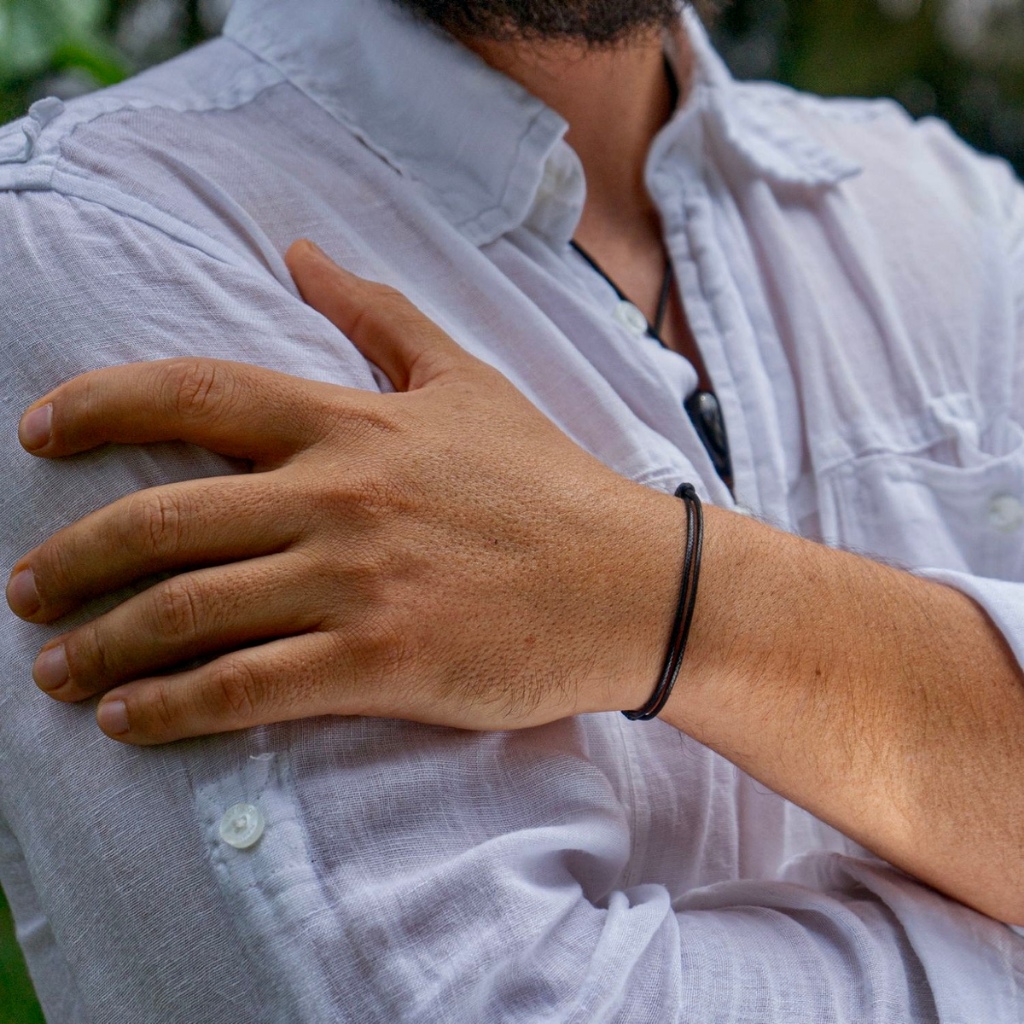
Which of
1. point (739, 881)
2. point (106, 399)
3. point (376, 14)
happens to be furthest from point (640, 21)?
point (739, 881)

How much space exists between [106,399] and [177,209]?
230 millimetres

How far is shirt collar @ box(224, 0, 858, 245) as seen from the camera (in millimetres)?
1044

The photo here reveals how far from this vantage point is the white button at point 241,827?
0.64 metres

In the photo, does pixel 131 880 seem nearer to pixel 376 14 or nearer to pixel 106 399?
pixel 106 399

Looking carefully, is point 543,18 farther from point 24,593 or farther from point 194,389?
point 24,593

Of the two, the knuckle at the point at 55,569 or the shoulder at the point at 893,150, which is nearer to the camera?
the knuckle at the point at 55,569

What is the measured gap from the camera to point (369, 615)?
67 cm

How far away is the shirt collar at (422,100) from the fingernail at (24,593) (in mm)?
560

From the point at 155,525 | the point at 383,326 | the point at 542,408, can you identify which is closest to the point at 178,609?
the point at 155,525

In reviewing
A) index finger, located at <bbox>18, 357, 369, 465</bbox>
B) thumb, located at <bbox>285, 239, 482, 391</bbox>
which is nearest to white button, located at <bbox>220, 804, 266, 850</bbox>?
index finger, located at <bbox>18, 357, 369, 465</bbox>

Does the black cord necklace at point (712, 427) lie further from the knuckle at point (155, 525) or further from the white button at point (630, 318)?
the knuckle at point (155, 525)

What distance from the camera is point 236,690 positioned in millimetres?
633

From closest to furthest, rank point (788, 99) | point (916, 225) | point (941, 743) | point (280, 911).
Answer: point (280, 911), point (941, 743), point (916, 225), point (788, 99)

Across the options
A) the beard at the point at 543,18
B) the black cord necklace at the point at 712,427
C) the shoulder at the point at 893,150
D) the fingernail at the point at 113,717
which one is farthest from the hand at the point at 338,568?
the shoulder at the point at 893,150
